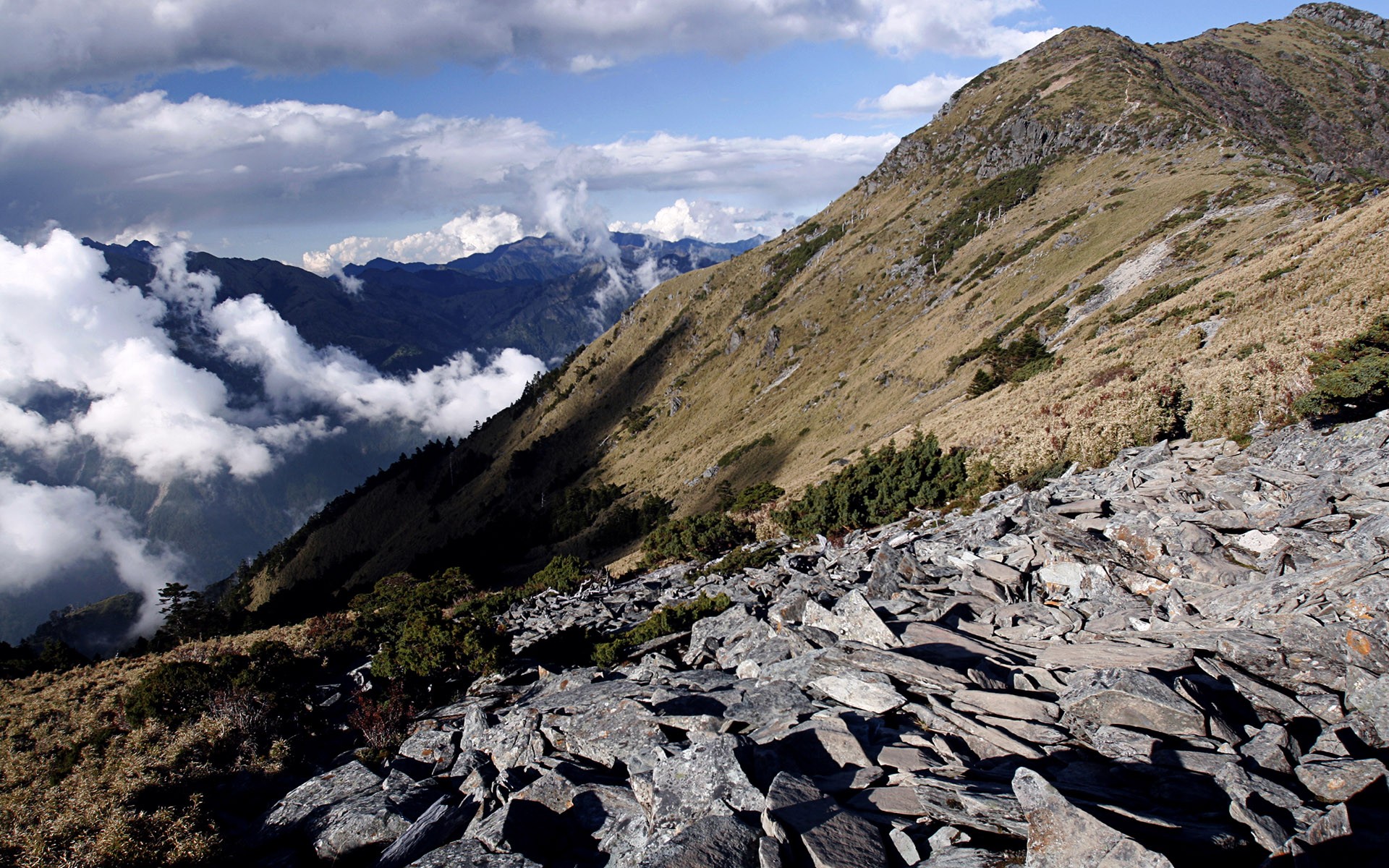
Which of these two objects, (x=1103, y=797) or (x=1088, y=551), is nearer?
(x=1103, y=797)

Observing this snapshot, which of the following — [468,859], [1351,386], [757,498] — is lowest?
[757,498]

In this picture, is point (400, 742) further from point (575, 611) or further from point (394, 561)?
point (394, 561)

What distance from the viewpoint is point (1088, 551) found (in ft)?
64.4

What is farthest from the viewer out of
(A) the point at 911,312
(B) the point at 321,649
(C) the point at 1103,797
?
(A) the point at 911,312

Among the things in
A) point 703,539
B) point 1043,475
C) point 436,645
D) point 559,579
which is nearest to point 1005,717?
point 436,645

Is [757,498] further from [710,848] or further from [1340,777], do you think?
[710,848]

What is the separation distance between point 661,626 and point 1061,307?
238ft

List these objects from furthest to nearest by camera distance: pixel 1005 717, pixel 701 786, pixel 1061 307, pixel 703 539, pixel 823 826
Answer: pixel 1061 307, pixel 703 539, pixel 1005 717, pixel 701 786, pixel 823 826

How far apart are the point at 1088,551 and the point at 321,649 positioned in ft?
106

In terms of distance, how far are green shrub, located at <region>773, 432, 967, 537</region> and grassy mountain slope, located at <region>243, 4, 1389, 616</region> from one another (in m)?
3.04

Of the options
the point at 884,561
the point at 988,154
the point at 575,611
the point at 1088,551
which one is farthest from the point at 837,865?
the point at 988,154

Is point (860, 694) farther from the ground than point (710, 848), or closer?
closer

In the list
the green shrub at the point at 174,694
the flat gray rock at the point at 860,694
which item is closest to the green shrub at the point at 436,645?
the green shrub at the point at 174,694

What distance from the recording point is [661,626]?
25.1m
